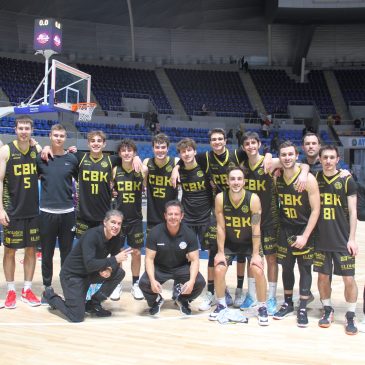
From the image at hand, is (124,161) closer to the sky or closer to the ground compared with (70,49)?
closer to the ground

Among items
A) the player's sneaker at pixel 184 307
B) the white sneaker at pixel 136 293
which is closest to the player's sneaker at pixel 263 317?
the player's sneaker at pixel 184 307

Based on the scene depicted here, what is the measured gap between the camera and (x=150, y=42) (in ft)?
85.2

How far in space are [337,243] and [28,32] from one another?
22642mm

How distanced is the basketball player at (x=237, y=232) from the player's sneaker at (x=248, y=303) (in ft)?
1.30

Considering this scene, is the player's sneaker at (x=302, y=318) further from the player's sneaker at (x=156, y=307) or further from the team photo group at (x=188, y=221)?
the player's sneaker at (x=156, y=307)

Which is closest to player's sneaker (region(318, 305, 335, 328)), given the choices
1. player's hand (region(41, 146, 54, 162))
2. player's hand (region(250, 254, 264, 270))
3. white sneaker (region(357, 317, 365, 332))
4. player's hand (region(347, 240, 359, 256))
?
white sneaker (region(357, 317, 365, 332))

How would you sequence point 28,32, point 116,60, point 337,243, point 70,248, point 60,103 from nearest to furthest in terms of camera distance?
point 337,243 → point 70,248 → point 60,103 → point 28,32 → point 116,60

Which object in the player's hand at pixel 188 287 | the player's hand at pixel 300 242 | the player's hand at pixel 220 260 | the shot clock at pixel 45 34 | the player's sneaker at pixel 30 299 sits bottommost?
the player's sneaker at pixel 30 299

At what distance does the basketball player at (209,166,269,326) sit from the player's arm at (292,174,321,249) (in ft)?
1.36

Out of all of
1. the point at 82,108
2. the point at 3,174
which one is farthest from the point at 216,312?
the point at 82,108

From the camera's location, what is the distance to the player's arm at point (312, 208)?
4430 millimetres

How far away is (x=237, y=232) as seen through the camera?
15.5 feet

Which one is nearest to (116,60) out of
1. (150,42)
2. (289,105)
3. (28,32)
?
(150,42)

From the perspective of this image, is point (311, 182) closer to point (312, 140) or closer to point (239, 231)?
point (312, 140)
